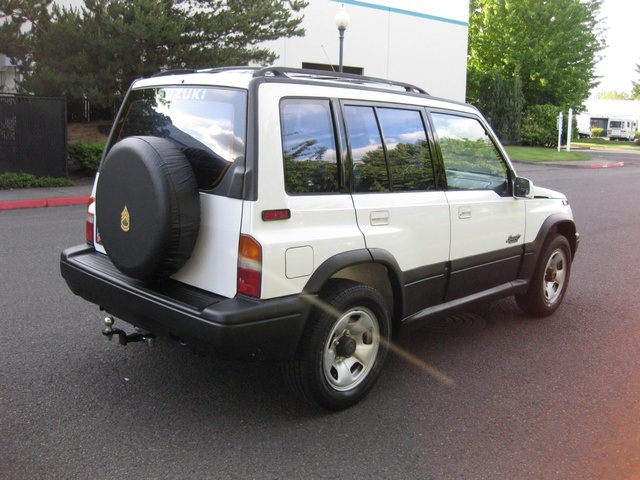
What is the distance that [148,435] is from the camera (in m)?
3.42

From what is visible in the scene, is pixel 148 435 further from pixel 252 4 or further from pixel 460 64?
pixel 460 64

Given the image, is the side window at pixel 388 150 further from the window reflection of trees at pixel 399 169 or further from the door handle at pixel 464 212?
the door handle at pixel 464 212

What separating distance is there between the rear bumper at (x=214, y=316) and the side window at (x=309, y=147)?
0.64 m

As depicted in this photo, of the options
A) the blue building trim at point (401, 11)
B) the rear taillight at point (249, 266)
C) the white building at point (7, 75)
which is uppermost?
the blue building trim at point (401, 11)

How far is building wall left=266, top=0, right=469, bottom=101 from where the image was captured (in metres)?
24.6

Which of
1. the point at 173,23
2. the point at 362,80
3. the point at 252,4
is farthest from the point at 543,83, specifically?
the point at 362,80

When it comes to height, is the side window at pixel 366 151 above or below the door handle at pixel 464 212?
above

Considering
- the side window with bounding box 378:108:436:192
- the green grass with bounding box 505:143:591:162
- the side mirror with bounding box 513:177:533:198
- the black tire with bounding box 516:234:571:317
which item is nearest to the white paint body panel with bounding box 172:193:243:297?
the side window with bounding box 378:108:436:192

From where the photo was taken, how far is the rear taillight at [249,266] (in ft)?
10.7

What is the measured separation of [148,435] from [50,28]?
1428 centimetres

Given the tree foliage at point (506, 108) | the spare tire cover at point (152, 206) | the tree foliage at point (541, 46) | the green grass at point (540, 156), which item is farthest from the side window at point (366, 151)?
the tree foliage at point (541, 46)

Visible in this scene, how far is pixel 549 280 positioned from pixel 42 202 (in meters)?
10.1

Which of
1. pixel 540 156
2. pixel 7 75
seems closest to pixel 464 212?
pixel 7 75

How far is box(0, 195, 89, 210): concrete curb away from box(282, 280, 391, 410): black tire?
9.99 metres
